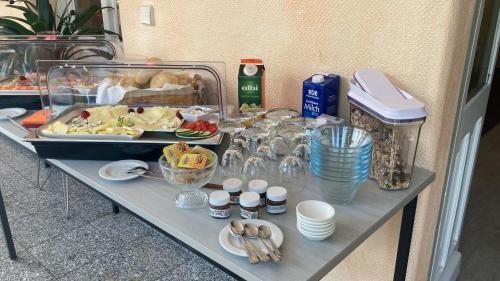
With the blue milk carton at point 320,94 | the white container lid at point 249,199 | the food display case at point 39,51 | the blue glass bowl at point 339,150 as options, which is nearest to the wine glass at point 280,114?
the blue milk carton at point 320,94

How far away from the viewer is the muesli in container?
1.01 metres

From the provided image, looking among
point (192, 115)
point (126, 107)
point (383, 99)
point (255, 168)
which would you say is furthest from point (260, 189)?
point (126, 107)

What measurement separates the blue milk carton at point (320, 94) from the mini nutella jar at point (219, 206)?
466mm

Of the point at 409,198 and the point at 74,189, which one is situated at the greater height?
the point at 409,198

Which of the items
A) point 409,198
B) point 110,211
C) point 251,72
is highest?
point 251,72

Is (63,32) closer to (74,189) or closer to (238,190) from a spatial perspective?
(74,189)

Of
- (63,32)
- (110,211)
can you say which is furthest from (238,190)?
(63,32)

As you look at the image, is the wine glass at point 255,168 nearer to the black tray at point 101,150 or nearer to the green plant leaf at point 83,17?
the black tray at point 101,150

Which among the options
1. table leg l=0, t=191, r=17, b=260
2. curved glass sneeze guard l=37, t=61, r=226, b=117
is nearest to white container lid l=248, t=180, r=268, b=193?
curved glass sneeze guard l=37, t=61, r=226, b=117

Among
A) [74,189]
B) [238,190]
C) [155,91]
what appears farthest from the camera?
[74,189]

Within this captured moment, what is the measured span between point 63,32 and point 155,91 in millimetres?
1468

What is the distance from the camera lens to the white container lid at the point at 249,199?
916 mm

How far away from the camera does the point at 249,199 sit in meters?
0.92

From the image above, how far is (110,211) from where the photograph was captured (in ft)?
7.27
